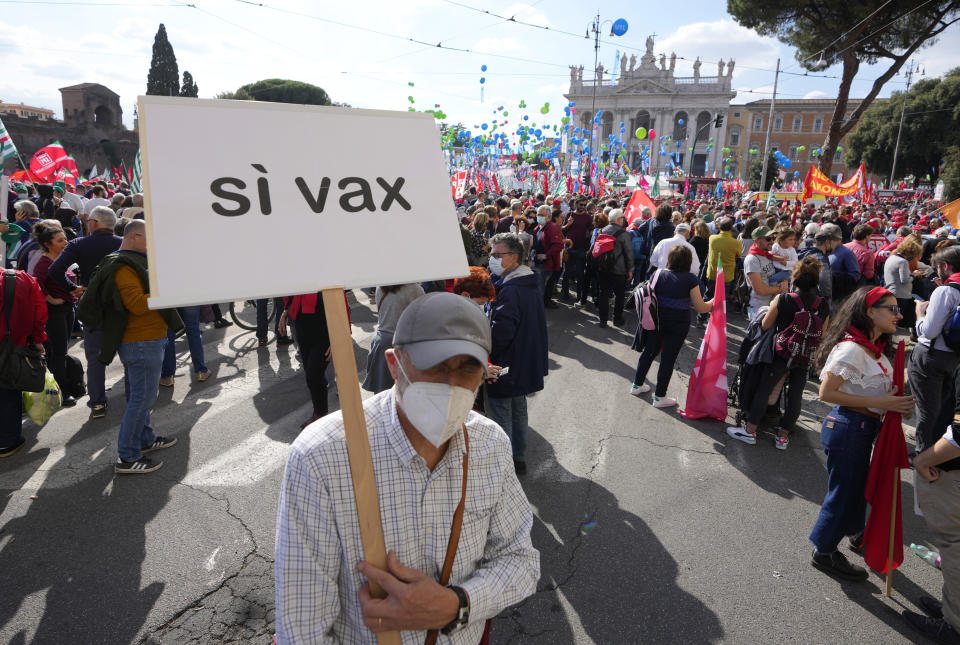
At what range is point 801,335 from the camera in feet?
14.4

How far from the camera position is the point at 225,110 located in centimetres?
126

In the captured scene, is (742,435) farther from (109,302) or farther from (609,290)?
(109,302)

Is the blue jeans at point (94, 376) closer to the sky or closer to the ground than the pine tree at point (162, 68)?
closer to the ground

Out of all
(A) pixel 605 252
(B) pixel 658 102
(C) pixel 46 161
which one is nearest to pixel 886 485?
(A) pixel 605 252

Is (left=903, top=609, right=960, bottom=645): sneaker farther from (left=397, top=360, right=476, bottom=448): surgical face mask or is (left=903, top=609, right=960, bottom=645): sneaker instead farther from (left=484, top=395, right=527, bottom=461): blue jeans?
(left=397, top=360, right=476, bottom=448): surgical face mask

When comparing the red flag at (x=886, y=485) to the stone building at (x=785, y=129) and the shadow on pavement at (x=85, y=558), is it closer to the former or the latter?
the shadow on pavement at (x=85, y=558)

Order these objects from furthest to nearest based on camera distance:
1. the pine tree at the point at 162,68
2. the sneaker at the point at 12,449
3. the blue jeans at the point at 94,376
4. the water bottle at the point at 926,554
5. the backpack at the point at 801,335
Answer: the pine tree at the point at 162,68 → the blue jeans at the point at 94,376 → the backpack at the point at 801,335 → the sneaker at the point at 12,449 → the water bottle at the point at 926,554

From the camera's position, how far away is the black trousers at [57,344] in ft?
16.8

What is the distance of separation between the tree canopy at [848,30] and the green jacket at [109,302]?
71.7 feet

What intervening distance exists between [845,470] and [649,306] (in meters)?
2.54

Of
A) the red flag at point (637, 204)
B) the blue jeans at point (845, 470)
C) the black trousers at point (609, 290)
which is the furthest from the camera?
the red flag at point (637, 204)

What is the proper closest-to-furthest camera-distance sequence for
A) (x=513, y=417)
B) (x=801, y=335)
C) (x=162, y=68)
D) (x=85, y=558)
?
1. (x=85, y=558)
2. (x=513, y=417)
3. (x=801, y=335)
4. (x=162, y=68)

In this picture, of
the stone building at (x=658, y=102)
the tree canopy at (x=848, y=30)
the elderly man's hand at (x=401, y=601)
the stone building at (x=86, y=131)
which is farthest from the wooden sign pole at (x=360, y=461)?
the stone building at (x=658, y=102)

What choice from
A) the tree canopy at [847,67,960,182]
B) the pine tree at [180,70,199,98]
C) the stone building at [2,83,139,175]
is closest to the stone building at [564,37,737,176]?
the tree canopy at [847,67,960,182]
